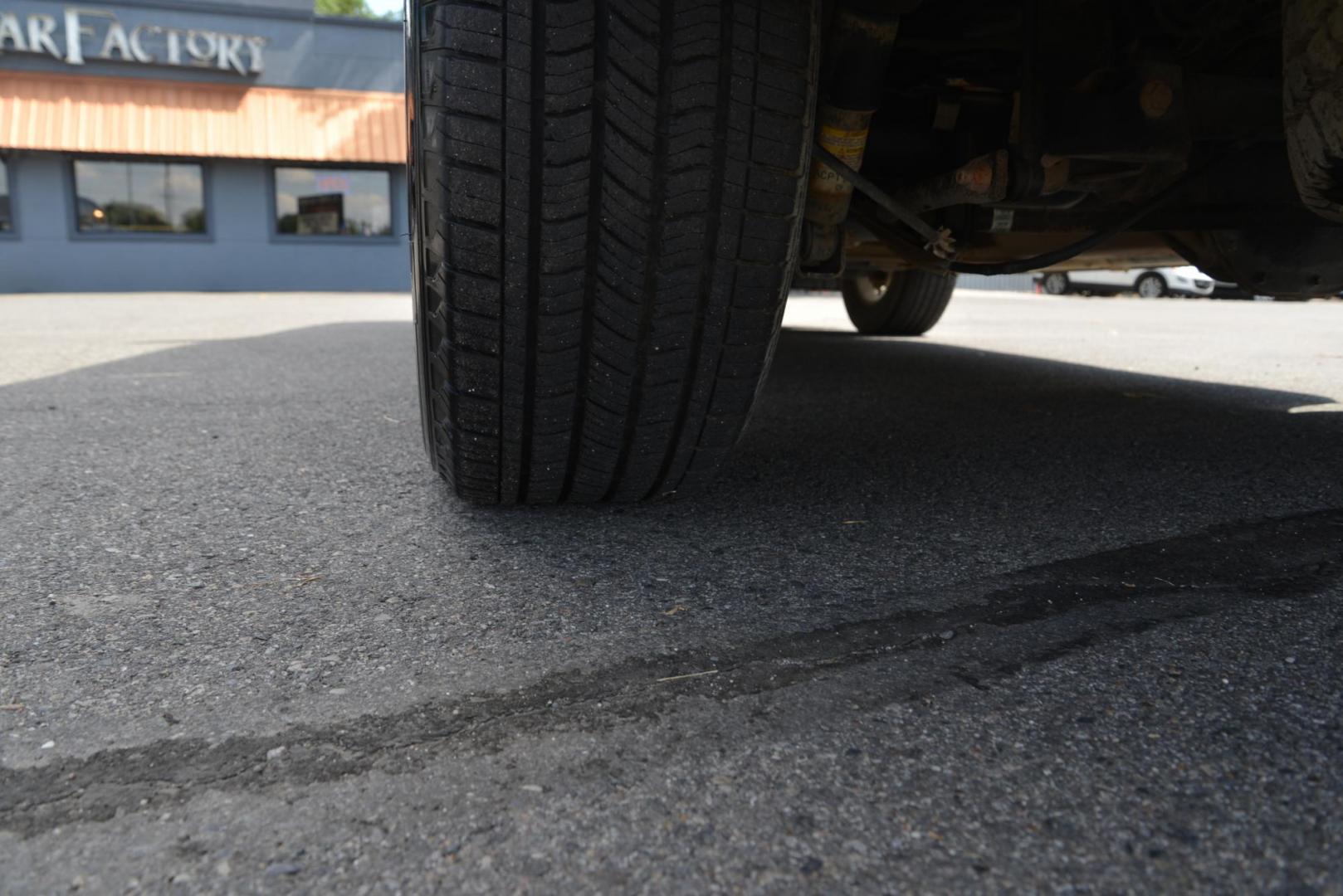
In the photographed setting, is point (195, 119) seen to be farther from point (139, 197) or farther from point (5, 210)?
point (5, 210)

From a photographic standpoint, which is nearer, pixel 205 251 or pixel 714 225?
pixel 714 225

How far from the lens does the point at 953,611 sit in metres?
1.41

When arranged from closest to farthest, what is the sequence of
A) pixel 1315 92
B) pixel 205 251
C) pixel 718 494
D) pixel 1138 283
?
pixel 1315 92
pixel 718 494
pixel 205 251
pixel 1138 283

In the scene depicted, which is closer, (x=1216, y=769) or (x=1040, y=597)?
(x=1216, y=769)

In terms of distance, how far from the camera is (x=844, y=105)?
150cm

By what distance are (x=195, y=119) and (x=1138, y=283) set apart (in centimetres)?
1697

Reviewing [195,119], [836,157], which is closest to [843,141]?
[836,157]

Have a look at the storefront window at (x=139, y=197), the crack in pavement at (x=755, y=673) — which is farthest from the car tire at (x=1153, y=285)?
the crack in pavement at (x=755, y=673)

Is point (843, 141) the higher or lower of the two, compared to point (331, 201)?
lower

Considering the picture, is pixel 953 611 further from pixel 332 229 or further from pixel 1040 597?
pixel 332 229

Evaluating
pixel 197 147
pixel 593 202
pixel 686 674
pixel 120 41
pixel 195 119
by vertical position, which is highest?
pixel 120 41

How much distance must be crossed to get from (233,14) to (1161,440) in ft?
55.6

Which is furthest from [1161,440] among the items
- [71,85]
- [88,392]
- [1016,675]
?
[71,85]

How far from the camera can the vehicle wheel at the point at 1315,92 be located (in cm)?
130
